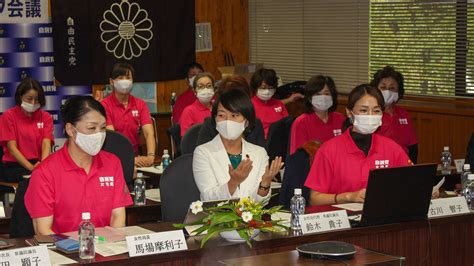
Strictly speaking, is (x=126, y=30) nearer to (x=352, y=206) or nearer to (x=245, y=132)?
(x=245, y=132)

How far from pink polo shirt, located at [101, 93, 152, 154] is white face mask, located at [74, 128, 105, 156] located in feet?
11.3

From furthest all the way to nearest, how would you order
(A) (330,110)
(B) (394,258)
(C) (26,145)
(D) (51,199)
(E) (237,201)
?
(C) (26,145) < (A) (330,110) < (D) (51,199) < (E) (237,201) < (B) (394,258)

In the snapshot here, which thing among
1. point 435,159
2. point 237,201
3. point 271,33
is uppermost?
point 271,33

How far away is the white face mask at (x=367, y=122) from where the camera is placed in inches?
190

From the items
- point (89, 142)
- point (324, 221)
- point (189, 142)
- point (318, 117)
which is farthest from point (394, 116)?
point (89, 142)

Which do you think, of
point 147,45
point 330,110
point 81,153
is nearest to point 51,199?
point 81,153

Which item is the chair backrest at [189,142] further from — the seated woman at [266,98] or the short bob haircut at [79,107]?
the seated woman at [266,98]

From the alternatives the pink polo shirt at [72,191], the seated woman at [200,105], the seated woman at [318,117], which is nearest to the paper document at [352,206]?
the pink polo shirt at [72,191]

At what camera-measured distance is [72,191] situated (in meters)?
4.36

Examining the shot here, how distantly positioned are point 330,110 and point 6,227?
10.4 ft

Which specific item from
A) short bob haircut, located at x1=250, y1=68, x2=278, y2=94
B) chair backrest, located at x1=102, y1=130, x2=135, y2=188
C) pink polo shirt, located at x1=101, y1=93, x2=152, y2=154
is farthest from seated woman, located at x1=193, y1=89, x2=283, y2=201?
short bob haircut, located at x1=250, y1=68, x2=278, y2=94

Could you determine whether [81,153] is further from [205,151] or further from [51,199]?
[205,151]

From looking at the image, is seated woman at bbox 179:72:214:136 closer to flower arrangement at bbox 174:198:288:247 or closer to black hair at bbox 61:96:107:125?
black hair at bbox 61:96:107:125

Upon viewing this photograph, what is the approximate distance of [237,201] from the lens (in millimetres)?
3939
